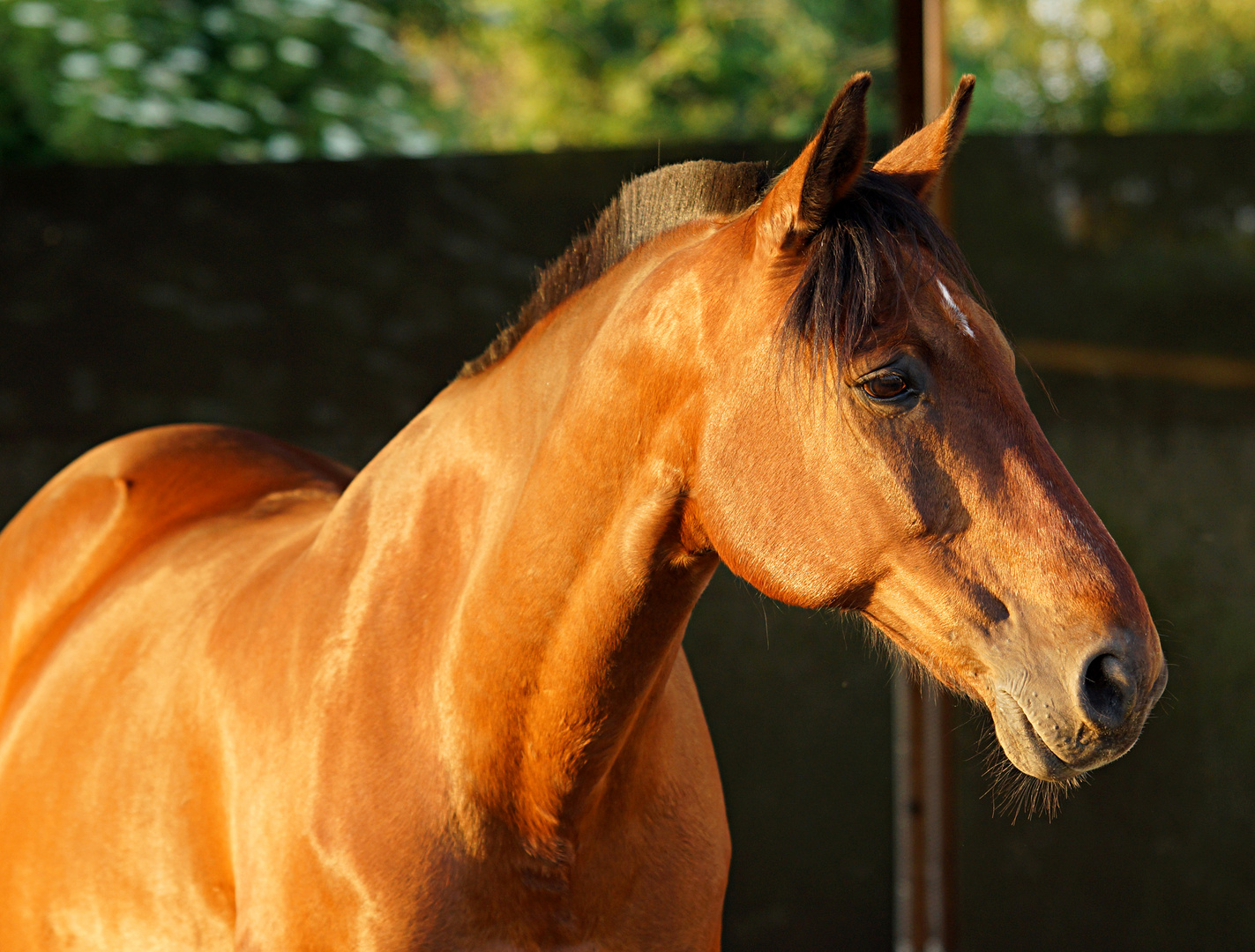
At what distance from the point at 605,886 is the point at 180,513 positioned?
1.30 meters

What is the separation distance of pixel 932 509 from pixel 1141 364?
8.63 feet

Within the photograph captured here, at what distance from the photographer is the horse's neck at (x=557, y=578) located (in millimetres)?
1247

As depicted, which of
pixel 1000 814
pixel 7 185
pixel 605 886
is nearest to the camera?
pixel 605 886

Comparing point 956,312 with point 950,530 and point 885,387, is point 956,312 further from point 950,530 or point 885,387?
point 950,530

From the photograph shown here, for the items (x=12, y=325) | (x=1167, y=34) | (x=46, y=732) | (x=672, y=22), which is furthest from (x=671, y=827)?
(x=1167, y=34)

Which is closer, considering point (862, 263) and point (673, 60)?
point (862, 263)

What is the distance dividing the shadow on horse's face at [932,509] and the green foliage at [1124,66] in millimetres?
9847

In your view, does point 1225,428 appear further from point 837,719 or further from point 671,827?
point 671,827

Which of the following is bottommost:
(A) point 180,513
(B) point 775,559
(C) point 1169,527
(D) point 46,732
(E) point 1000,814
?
(E) point 1000,814

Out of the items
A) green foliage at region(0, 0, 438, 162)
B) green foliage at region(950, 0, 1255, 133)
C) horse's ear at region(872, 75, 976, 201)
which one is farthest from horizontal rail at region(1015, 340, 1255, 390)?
green foliage at region(950, 0, 1255, 133)

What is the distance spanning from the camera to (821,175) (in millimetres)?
1102

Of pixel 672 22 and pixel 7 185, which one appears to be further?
pixel 672 22

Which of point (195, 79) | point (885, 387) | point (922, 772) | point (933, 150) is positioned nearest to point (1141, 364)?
point (922, 772)

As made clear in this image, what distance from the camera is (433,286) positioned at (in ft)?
11.5
